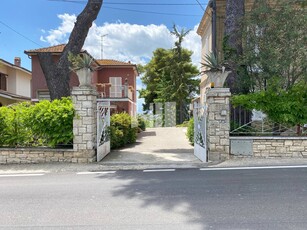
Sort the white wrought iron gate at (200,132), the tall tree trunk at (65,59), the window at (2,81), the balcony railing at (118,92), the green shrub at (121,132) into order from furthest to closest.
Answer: the window at (2,81) < the balcony railing at (118,92) < the green shrub at (121,132) < the tall tree trunk at (65,59) < the white wrought iron gate at (200,132)

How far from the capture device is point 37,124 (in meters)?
8.83

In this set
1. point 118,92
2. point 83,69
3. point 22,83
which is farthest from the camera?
point 22,83

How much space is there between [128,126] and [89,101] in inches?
196

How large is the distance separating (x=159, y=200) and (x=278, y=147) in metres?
5.56

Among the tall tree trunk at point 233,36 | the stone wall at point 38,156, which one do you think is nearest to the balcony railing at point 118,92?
the tall tree trunk at point 233,36

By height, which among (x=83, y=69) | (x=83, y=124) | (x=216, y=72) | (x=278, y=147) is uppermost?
(x=83, y=69)

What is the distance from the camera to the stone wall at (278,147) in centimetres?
888

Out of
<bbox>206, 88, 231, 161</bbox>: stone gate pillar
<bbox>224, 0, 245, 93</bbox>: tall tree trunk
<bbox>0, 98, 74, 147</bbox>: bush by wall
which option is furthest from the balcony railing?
<bbox>206, 88, 231, 161</bbox>: stone gate pillar

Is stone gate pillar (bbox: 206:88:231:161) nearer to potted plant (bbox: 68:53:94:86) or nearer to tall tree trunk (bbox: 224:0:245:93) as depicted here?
tall tree trunk (bbox: 224:0:245:93)

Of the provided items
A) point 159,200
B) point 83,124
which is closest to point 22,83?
point 83,124

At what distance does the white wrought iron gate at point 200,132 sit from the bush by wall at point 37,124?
4.29 metres

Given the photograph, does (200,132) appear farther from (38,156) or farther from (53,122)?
(38,156)

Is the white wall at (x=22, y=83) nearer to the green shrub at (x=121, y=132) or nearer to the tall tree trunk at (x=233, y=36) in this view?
the green shrub at (x=121, y=132)

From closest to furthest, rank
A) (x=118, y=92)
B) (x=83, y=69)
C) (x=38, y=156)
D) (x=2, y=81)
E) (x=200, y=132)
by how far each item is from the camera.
A: 1. (x=83, y=69)
2. (x=38, y=156)
3. (x=200, y=132)
4. (x=118, y=92)
5. (x=2, y=81)
